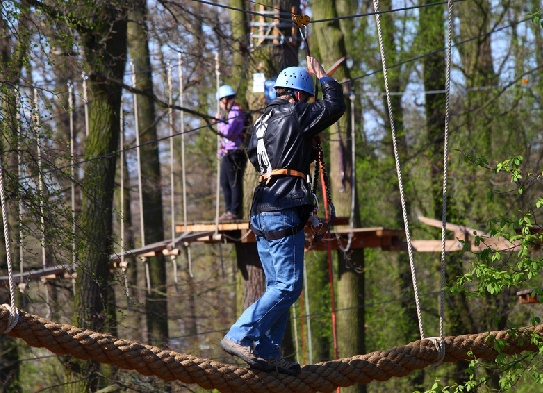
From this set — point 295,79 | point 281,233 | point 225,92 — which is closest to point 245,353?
point 281,233

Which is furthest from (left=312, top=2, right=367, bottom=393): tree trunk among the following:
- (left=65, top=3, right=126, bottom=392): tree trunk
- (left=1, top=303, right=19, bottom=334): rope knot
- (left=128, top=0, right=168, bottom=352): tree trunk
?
(left=1, top=303, right=19, bottom=334): rope knot

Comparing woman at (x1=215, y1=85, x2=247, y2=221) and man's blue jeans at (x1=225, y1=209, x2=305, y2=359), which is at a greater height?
woman at (x1=215, y1=85, x2=247, y2=221)

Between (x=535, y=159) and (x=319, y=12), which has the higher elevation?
(x=319, y=12)

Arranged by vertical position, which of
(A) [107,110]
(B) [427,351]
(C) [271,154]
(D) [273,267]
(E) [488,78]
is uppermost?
(E) [488,78]

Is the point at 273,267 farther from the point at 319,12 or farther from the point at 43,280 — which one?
the point at 319,12

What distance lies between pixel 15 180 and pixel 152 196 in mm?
8552

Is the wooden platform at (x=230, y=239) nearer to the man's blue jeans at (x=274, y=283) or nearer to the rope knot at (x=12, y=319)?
the man's blue jeans at (x=274, y=283)

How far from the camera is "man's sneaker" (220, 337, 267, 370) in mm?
4840

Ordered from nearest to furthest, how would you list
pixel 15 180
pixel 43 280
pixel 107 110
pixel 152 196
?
pixel 15 180 → pixel 107 110 → pixel 43 280 → pixel 152 196

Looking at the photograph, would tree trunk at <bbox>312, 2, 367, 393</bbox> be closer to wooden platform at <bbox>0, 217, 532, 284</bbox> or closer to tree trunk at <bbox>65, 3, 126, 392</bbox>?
wooden platform at <bbox>0, 217, 532, 284</bbox>

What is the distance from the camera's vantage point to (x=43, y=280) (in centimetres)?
968

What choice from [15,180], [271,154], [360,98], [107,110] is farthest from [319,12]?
[271,154]

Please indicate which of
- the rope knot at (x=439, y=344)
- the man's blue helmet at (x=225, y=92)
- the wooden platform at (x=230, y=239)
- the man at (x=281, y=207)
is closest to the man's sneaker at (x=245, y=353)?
the man at (x=281, y=207)

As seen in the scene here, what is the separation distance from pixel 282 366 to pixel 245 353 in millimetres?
225
